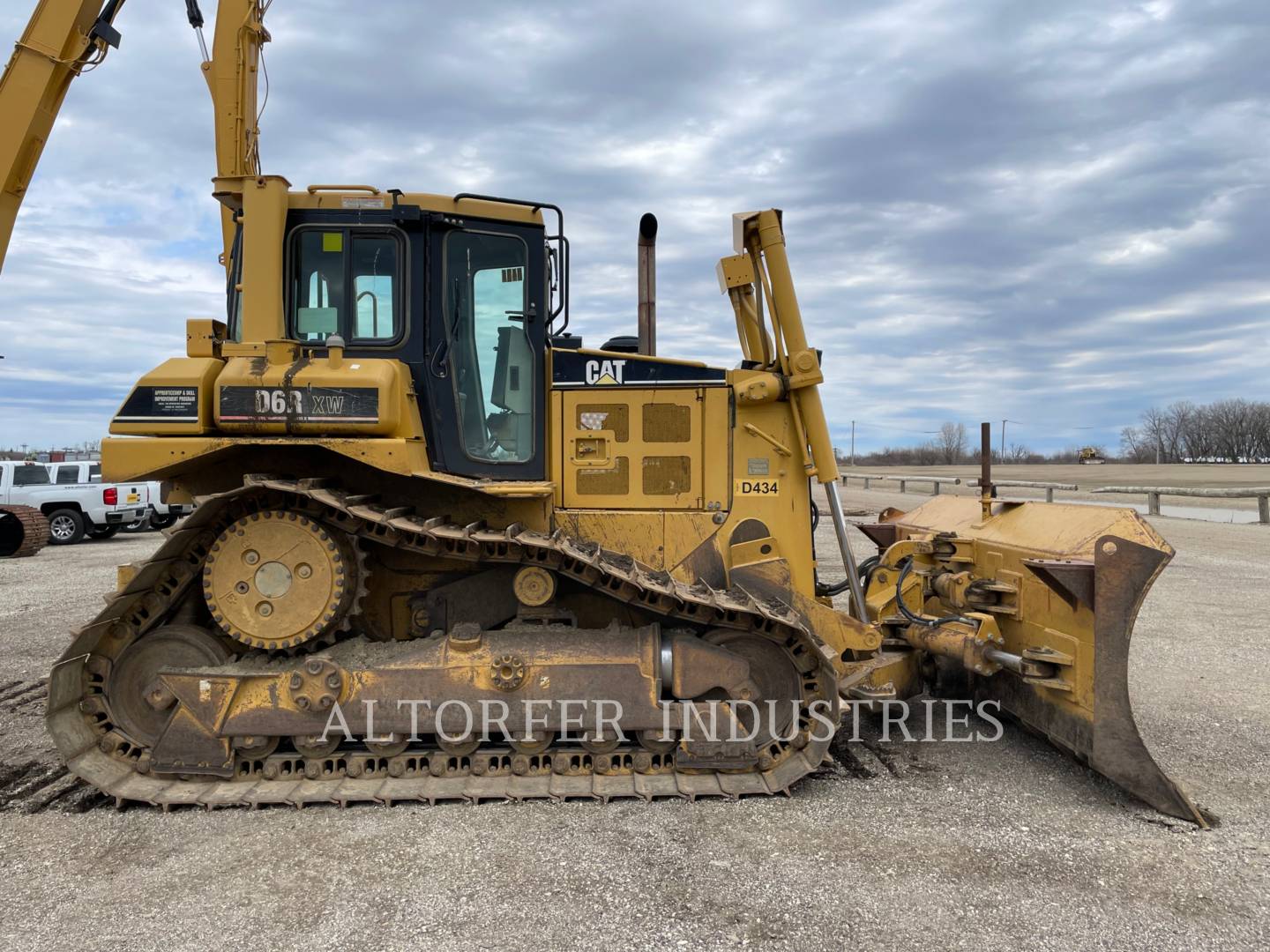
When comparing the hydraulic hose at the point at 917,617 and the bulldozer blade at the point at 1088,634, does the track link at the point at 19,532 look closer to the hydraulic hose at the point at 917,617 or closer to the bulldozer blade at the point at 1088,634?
the hydraulic hose at the point at 917,617

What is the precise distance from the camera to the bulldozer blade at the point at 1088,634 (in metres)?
4.52

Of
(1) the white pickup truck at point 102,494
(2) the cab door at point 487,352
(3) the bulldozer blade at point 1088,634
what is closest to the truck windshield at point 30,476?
(1) the white pickup truck at point 102,494

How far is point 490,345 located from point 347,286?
3.21 ft

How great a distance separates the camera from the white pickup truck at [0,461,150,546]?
1770 centimetres

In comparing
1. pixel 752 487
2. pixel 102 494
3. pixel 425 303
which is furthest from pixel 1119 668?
pixel 102 494

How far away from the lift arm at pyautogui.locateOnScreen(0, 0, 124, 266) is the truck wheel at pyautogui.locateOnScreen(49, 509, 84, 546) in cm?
1419

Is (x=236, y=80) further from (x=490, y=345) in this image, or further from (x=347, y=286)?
(x=490, y=345)

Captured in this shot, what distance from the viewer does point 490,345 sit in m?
5.35

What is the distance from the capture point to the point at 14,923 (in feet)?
11.3

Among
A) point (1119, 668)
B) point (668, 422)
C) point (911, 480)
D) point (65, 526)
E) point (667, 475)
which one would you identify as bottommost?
point (65, 526)

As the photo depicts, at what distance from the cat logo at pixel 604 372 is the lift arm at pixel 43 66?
193 inches

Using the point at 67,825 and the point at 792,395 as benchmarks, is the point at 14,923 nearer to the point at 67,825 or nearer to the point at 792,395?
the point at 67,825

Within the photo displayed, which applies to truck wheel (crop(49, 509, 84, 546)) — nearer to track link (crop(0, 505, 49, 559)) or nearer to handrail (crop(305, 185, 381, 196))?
track link (crop(0, 505, 49, 559))

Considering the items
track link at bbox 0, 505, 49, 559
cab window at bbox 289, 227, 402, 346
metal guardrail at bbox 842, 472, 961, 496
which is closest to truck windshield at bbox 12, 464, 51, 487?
track link at bbox 0, 505, 49, 559
